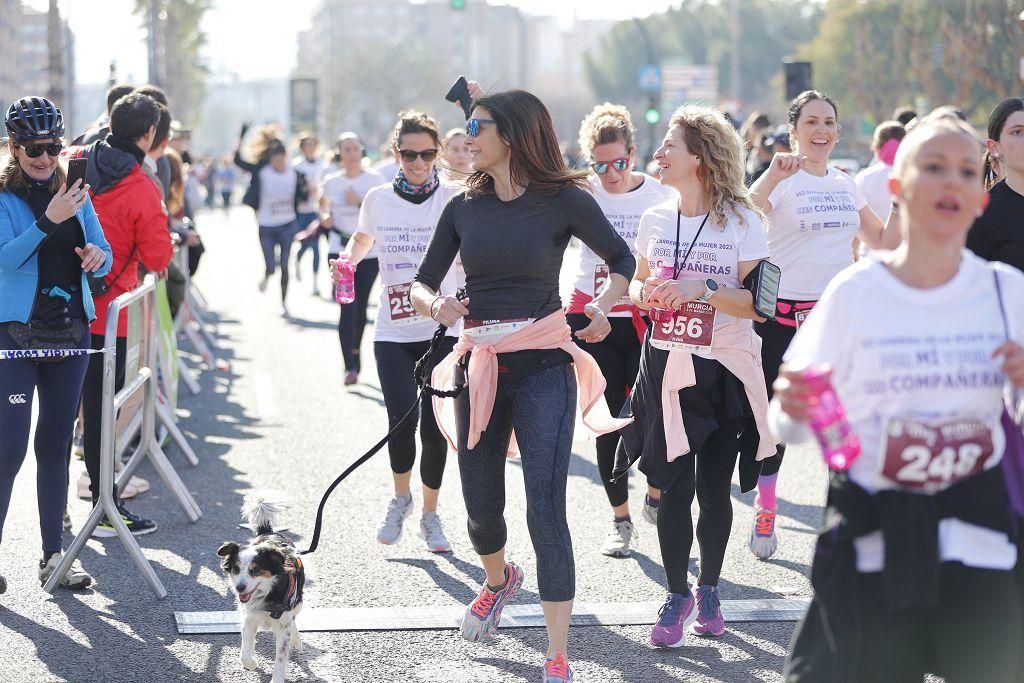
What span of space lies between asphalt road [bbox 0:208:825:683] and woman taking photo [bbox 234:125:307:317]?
18.7 ft

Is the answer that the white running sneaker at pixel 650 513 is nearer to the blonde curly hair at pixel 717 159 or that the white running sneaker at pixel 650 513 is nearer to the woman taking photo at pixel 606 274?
the woman taking photo at pixel 606 274

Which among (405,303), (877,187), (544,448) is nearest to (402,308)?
(405,303)

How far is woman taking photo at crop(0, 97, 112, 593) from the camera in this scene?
5715 mm

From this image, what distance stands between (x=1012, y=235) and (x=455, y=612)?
265 centimetres

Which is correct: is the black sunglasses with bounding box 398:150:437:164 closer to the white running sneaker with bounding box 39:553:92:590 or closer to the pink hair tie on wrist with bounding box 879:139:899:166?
the white running sneaker with bounding box 39:553:92:590

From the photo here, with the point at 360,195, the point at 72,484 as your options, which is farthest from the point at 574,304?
the point at 360,195

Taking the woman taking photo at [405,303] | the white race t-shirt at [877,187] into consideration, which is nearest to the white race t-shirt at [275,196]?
the white race t-shirt at [877,187]

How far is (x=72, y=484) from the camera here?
836 cm

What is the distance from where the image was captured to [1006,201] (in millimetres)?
5414

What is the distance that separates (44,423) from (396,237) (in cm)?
190

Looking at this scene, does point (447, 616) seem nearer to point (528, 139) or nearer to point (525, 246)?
point (525, 246)

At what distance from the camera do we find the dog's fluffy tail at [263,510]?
519 cm

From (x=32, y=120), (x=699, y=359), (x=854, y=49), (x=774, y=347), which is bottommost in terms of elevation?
(x=774, y=347)

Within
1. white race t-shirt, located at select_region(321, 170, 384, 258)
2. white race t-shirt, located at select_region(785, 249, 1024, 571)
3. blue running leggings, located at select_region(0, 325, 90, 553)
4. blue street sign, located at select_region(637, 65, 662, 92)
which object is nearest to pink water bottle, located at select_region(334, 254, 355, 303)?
blue running leggings, located at select_region(0, 325, 90, 553)
